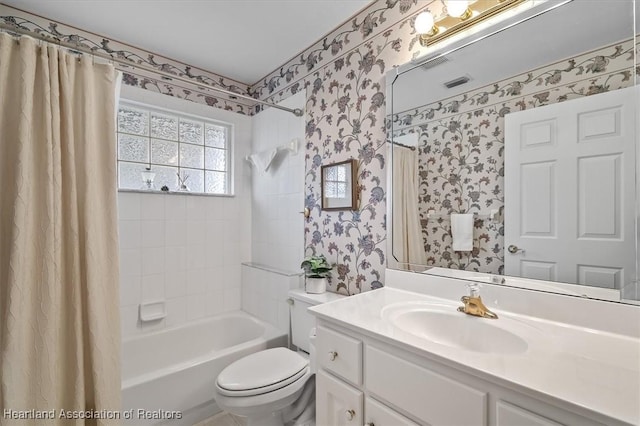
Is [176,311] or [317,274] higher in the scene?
[317,274]

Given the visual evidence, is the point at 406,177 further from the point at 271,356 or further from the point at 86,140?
the point at 86,140

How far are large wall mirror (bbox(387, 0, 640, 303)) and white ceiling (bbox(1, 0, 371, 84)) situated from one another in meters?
0.75

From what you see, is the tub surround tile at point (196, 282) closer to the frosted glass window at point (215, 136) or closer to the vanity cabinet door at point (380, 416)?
the frosted glass window at point (215, 136)

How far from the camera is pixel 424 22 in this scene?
1335 mm

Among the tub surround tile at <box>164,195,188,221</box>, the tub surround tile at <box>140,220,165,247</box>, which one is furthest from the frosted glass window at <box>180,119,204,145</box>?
the tub surround tile at <box>140,220,165,247</box>

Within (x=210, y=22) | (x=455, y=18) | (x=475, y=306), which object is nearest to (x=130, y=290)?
(x=210, y=22)

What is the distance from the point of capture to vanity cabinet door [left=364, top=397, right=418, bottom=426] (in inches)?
33.8

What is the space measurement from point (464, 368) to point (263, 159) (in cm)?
203

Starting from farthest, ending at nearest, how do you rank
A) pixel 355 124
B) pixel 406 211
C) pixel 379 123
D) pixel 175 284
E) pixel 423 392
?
pixel 175 284, pixel 355 124, pixel 379 123, pixel 406 211, pixel 423 392

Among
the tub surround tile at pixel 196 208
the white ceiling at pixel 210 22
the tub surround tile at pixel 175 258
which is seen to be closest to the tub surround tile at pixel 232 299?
the tub surround tile at pixel 175 258

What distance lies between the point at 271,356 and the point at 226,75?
227cm

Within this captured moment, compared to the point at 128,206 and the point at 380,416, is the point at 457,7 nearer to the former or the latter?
the point at 380,416

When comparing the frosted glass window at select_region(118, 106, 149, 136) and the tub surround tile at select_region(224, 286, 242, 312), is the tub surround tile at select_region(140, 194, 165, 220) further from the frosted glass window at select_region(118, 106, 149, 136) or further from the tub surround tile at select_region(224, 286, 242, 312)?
the tub surround tile at select_region(224, 286, 242, 312)

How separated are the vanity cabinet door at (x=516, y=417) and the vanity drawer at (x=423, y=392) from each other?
31 millimetres
